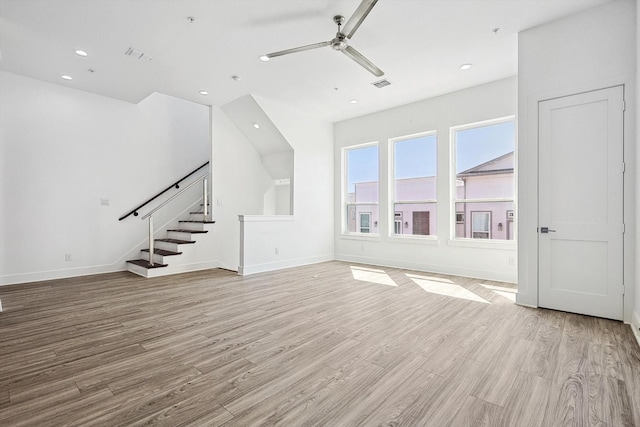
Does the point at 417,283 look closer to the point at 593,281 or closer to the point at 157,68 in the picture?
the point at 593,281

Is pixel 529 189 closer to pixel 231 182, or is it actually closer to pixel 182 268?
pixel 231 182

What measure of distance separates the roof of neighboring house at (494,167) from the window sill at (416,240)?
4.21 feet

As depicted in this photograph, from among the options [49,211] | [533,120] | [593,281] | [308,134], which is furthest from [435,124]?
[49,211]

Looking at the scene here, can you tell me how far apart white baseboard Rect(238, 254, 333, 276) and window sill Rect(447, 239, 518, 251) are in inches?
109

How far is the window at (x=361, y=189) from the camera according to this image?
664cm

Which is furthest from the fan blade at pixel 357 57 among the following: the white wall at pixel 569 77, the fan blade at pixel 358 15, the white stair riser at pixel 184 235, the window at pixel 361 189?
the white stair riser at pixel 184 235

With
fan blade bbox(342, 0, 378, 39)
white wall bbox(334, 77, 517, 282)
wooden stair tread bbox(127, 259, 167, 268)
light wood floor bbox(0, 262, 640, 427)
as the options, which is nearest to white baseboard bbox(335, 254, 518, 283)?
white wall bbox(334, 77, 517, 282)

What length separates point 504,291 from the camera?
4.25 meters

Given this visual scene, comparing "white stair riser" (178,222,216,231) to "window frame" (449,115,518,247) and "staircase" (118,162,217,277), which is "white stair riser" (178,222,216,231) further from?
"window frame" (449,115,518,247)

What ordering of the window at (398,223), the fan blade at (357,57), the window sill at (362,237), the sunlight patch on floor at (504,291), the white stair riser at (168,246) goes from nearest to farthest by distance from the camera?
the fan blade at (357,57) → the sunlight patch on floor at (504,291) → the white stair riser at (168,246) → the window at (398,223) → the window sill at (362,237)

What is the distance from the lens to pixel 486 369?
2.15 meters

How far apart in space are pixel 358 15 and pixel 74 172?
212 inches

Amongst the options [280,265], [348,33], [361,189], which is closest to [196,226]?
[280,265]

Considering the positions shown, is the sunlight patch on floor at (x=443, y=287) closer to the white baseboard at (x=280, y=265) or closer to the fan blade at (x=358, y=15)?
the white baseboard at (x=280, y=265)
